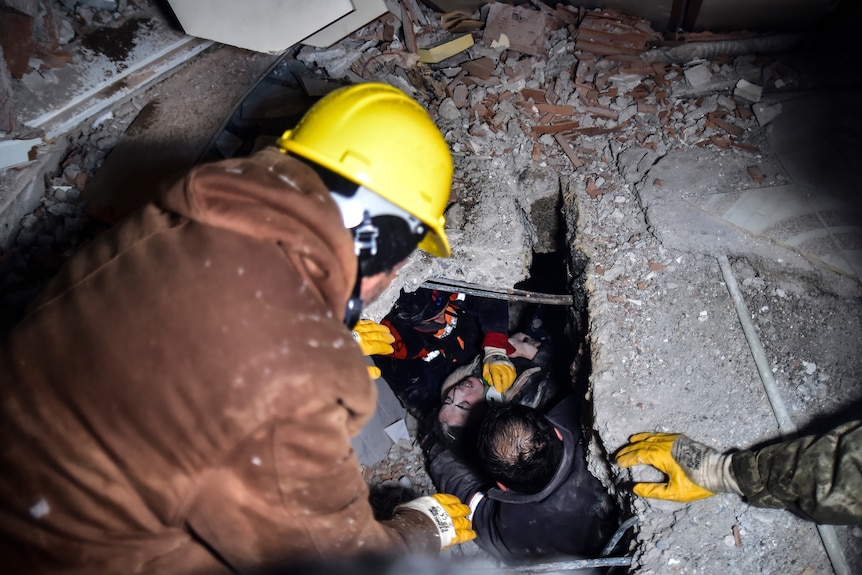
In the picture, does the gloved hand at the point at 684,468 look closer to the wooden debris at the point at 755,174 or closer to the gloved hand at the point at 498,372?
the gloved hand at the point at 498,372

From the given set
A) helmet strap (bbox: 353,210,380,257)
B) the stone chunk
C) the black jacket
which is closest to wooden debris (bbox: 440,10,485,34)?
the stone chunk

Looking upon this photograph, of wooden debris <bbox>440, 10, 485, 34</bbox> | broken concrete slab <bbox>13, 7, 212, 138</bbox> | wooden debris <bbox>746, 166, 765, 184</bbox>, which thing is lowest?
wooden debris <bbox>746, 166, 765, 184</bbox>

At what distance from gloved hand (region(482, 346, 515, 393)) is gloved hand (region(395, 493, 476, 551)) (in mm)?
868

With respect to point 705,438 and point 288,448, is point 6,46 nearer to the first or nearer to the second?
point 288,448

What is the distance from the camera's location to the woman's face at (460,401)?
11.5ft

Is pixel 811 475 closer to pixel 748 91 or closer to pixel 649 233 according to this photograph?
pixel 649 233

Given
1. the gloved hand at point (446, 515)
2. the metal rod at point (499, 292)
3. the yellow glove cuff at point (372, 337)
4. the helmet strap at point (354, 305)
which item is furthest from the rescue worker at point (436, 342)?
the helmet strap at point (354, 305)

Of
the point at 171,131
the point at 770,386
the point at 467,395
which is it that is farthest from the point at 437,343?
the point at 171,131

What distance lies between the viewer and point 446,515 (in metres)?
2.65

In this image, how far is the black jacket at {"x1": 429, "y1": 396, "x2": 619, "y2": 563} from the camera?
2.80 metres

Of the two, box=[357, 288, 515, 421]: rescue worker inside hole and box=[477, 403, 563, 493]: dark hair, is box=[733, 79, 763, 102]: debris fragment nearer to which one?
box=[357, 288, 515, 421]: rescue worker inside hole

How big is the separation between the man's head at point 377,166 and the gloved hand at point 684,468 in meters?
1.35

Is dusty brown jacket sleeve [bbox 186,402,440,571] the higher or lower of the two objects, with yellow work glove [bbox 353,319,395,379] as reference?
higher

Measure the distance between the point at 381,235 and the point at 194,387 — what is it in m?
0.68
